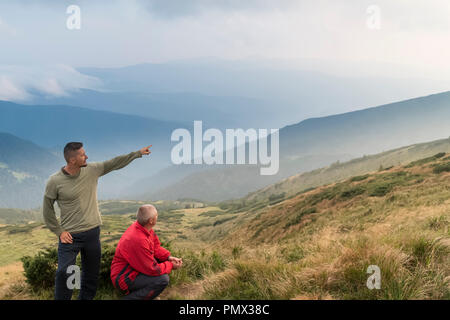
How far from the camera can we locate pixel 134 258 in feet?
15.4

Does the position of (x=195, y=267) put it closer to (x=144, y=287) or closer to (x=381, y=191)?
(x=144, y=287)

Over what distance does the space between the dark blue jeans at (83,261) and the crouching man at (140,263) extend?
524 millimetres

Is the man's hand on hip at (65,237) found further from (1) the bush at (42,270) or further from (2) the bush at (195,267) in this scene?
(2) the bush at (195,267)

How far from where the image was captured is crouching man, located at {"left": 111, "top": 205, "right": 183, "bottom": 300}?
4.61 m

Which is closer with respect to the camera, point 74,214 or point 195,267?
point 74,214

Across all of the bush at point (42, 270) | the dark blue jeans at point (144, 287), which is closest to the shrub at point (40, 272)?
the bush at point (42, 270)

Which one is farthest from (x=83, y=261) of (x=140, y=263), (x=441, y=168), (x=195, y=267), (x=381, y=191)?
(x=441, y=168)

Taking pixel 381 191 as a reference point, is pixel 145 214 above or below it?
above

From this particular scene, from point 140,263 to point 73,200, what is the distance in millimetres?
1454

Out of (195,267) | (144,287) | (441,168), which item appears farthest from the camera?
(441,168)

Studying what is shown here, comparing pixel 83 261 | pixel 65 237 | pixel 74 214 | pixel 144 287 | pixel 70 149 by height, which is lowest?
pixel 144 287

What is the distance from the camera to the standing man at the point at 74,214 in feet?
15.7
